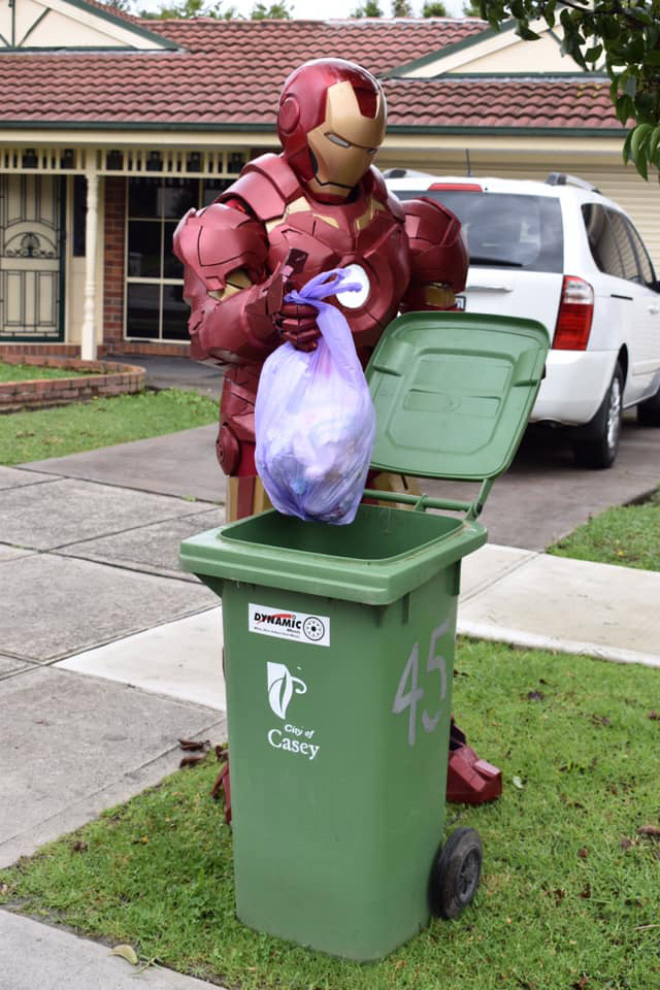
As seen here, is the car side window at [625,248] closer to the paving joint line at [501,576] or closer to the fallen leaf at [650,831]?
the paving joint line at [501,576]

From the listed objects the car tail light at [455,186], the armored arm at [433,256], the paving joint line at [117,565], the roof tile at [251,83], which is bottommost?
the paving joint line at [117,565]

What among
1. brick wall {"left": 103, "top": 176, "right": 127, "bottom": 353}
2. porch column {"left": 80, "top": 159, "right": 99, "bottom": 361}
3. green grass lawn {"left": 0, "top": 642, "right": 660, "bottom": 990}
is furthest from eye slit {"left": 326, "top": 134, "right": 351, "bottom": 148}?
brick wall {"left": 103, "top": 176, "right": 127, "bottom": 353}

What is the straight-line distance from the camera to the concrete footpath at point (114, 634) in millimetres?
3568

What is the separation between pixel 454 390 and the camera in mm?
3252

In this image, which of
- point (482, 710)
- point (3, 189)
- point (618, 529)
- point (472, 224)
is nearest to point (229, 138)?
point (3, 189)

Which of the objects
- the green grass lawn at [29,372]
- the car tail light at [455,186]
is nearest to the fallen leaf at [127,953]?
the car tail light at [455,186]

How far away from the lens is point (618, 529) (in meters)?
7.23

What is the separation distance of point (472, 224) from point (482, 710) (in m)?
4.70

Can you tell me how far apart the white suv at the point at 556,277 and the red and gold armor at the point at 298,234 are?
4.42 metres

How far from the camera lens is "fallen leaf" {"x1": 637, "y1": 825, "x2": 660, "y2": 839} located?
11.7 feet

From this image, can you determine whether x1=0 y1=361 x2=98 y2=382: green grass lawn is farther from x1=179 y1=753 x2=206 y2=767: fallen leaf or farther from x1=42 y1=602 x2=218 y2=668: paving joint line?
x1=179 y1=753 x2=206 y2=767: fallen leaf

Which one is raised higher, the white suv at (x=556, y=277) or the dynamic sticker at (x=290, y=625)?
the white suv at (x=556, y=277)

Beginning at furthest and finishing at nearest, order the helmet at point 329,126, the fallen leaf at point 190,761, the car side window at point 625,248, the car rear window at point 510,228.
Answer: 1. the car side window at point 625,248
2. the car rear window at point 510,228
3. the fallen leaf at point 190,761
4. the helmet at point 329,126

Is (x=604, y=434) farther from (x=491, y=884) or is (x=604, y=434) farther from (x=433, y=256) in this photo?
(x=491, y=884)
